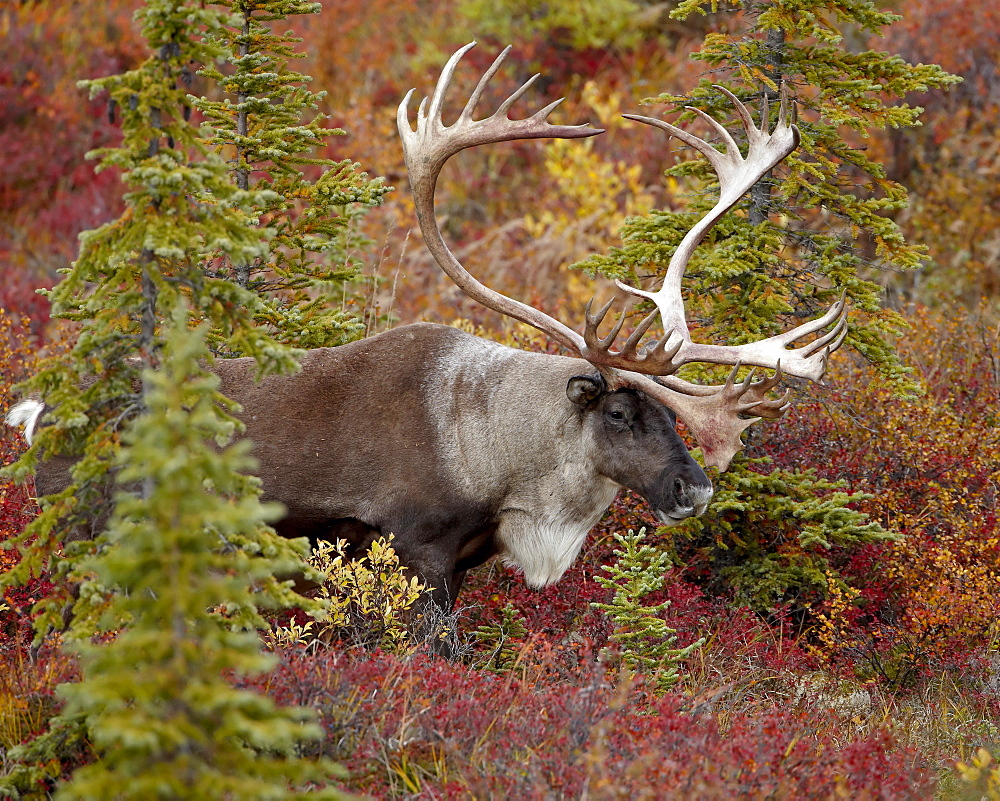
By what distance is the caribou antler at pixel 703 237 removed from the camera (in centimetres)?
578

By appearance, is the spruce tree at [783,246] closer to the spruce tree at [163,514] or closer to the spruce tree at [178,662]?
the spruce tree at [163,514]

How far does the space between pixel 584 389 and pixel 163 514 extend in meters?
3.19

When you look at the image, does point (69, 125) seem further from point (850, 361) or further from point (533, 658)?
point (533, 658)

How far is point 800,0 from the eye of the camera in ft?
21.6

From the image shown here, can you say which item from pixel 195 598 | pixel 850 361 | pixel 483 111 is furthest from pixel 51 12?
pixel 195 598

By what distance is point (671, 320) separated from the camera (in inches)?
237

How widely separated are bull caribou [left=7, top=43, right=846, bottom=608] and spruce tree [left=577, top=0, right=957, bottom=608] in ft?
2.39

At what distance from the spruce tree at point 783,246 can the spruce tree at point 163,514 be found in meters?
3.24

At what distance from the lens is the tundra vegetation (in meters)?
3.35

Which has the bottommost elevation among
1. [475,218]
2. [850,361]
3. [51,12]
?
[475,218]

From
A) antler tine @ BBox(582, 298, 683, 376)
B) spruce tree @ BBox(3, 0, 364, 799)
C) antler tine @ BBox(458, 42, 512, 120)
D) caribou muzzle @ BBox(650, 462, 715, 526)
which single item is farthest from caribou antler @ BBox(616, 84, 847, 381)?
spruce tree @ BBox(3, 0, 364, 799)

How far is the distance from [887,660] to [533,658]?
2202mm

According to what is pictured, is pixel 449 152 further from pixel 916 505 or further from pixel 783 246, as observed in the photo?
pixel 916 505

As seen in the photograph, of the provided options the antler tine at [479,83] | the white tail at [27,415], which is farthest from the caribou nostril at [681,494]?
the white tail at [27,415]
